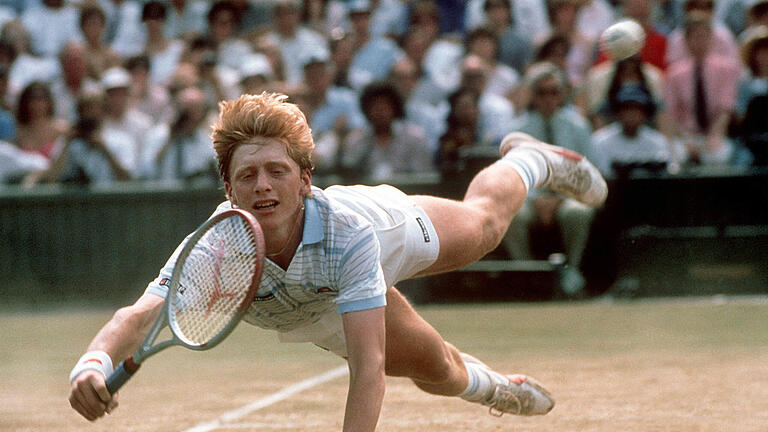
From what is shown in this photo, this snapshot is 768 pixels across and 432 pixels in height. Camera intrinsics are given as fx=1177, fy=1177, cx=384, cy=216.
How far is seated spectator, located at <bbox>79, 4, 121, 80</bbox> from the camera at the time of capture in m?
11.9

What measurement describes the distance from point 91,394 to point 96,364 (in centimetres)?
11

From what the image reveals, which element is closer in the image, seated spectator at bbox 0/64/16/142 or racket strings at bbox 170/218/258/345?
racket strings at bbox 170/218/258/345

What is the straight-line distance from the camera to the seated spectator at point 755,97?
30.5ft

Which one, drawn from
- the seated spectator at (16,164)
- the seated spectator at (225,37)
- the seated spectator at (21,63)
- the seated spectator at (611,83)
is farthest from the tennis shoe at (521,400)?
the seated spectator at (21,63)

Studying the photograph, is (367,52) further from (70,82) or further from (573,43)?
(70,82)

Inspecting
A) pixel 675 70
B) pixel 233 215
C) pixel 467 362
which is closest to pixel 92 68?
pixel 675 70

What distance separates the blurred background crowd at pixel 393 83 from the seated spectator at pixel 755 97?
0.5 inches

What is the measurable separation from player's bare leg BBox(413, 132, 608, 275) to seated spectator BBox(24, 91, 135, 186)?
18.1 feet

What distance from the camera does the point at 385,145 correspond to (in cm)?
998

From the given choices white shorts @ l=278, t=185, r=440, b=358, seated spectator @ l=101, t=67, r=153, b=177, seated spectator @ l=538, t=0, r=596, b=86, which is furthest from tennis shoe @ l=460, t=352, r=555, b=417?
seated spectator @ l=101, t=67, r=153, b=177

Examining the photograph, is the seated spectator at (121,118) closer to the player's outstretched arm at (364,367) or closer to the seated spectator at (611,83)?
the seated spectator at (611,83)

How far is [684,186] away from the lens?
30.7 feet

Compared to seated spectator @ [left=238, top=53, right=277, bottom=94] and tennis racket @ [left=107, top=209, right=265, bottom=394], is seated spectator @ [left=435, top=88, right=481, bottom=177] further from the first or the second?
tennis racket @ [left=107, top=209, right=265, bottom=394]

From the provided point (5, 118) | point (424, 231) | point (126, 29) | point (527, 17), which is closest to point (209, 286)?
point (424, 231)
